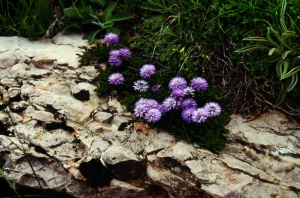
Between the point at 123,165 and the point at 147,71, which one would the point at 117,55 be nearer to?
the point at 147,71

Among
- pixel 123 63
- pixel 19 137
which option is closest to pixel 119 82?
pixel 123 63

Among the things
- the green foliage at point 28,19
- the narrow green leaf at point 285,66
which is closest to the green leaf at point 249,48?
the narrow green leaf at point 285,66

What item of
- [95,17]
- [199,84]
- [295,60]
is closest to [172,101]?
[199,84]

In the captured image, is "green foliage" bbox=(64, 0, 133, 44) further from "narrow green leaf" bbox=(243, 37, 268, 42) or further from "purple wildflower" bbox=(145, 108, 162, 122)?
"narrow green leaf" bbox=(243, 37, 268, 42)

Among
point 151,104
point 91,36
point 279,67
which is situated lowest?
point 151,104

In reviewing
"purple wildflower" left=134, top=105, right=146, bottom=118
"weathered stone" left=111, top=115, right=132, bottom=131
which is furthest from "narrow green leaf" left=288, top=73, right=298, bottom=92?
"weathered stone" left=111, top=115, right=132, bottom=131

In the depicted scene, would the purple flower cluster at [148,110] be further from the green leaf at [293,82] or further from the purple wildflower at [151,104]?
the green leaf at [293,82]

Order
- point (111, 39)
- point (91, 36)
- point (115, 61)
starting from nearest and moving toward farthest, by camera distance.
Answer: point (115, 61)
point (111, 39)
point (91, 36)
